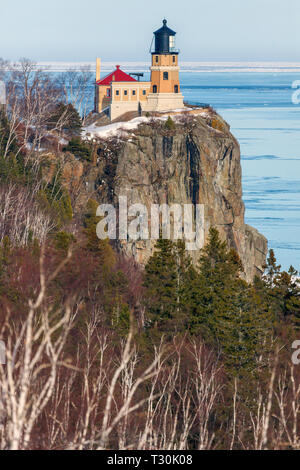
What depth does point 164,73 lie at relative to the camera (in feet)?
220

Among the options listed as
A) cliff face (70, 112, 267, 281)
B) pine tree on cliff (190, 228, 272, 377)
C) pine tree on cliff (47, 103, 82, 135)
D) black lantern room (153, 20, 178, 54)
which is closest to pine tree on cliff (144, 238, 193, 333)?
Answer: pine tree on cliff (190, 228, 272, 377)

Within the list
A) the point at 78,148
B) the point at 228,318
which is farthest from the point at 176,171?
the point at 228,318

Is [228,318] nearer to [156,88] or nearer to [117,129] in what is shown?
[117,129]

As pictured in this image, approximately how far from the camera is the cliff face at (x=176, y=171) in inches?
2410

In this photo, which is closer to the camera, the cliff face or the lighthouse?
the cliff face

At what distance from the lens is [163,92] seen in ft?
218

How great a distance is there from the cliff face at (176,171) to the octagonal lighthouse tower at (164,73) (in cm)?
297

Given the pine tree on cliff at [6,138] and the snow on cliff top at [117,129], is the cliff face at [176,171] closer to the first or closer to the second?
the snow on cliff top at [117,129]

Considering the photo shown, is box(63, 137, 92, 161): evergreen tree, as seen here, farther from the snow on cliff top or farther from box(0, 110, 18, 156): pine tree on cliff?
box(0, 110, 18, 156): pine tree on cliff

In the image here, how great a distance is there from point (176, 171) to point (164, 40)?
1076 cm

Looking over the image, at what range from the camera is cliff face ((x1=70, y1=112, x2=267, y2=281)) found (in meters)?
61.2

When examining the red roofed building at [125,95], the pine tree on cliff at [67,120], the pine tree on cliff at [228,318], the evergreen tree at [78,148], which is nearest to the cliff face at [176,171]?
the evergreen tree at [78,148]

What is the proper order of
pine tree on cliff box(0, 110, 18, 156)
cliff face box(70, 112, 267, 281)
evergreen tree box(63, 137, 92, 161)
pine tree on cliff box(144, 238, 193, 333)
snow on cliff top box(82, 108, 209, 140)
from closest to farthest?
pine tree on cliff box(144, 238, 193, 333) → pine tree on cliff box(0, 110, 18, 156) → evergreen tree box(63, 137, 92, 161) → cliff face box(70, 112, 267, 281) → snow on cliff top box(82, 108, 209, 140)
